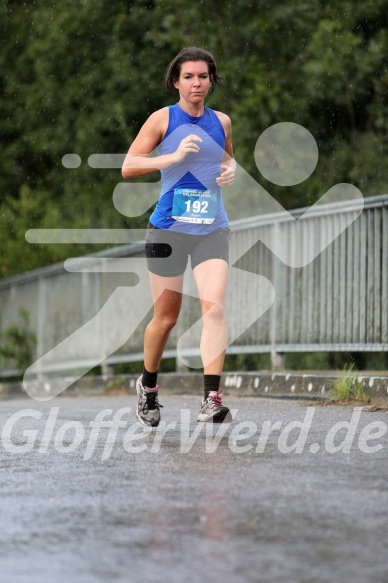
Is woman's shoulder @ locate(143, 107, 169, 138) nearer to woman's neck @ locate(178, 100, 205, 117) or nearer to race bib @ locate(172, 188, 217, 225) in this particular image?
woman's neck @ locate(178, 100, 205, 117)

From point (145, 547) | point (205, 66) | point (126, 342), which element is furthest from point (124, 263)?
point (145, 547)

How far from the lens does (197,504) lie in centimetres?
480

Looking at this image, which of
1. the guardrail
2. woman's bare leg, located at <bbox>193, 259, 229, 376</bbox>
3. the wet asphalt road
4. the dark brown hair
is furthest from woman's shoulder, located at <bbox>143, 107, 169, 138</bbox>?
the guardrail

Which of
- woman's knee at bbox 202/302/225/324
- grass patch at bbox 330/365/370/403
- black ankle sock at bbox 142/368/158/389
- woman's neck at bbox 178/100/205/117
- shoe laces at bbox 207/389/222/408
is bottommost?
grass patch at bbox 330/365/370/403

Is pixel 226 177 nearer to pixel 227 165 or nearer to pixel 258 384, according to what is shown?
pixel 227 165

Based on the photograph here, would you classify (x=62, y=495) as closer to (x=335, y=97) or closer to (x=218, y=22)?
(x=335, y=97)

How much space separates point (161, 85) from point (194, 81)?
11.5 meters

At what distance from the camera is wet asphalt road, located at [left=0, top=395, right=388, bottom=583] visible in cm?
376

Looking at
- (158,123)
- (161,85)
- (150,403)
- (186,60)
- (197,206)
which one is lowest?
(150,403)

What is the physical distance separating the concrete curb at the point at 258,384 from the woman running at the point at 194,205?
224 cm

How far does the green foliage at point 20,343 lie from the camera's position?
667 inches

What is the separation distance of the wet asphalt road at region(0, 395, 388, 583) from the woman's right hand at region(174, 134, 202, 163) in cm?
147

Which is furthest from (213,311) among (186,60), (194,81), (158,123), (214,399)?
(186,60)

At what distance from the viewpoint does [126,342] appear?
14.2 m
